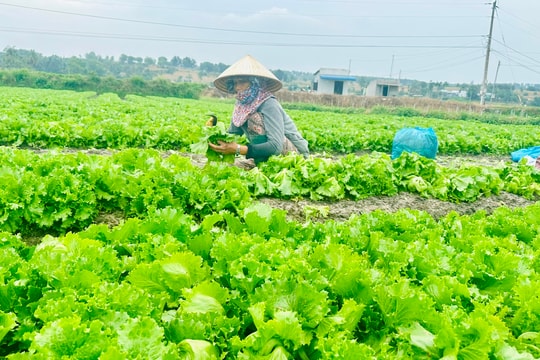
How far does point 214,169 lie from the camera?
628 cm

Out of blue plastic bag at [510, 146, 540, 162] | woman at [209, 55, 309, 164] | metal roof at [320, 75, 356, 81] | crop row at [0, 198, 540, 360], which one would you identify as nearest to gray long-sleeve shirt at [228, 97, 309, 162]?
woman at [209, 55, 309, 164]

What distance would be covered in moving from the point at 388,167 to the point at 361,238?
15.9ft

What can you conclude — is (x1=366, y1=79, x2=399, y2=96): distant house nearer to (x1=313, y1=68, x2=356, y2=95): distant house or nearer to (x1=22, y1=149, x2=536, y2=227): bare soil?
(x1=313, y1=68, x2=356, y2=95): distant house

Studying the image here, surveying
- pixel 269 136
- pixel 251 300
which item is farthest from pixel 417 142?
pixel 251 300

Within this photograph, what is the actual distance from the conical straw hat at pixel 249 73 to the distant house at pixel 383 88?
64518 millimetres

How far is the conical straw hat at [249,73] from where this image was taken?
277 inches

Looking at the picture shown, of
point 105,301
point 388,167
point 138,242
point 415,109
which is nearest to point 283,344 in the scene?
point 105,301

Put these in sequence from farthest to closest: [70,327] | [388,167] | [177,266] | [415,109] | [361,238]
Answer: [415,109]
[388,167]
[361,238]
[177,266]
[70,327]

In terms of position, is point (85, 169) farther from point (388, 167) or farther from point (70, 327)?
point (388, 167)

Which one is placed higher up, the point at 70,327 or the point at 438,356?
the point at 70,327

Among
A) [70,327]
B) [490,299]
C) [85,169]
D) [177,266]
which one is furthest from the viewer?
[85,169]

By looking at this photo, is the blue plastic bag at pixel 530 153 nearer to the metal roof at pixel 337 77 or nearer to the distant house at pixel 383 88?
the distant house at pixel 383 88

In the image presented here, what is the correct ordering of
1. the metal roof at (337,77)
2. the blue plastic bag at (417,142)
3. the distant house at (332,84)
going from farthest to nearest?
the metal roof at (337,77)
the distant house at (332,84)
the blue plastic bag at (417,142)

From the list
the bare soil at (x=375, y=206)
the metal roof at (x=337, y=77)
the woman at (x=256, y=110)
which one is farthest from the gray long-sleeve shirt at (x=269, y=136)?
the metal roof at (x=337, y=77)
